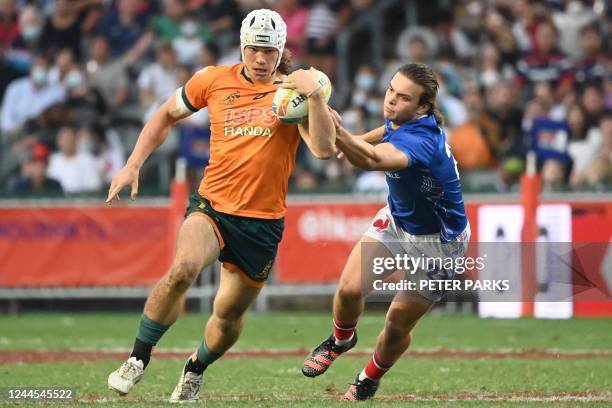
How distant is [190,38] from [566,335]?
346 inches

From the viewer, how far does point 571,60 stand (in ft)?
62.1


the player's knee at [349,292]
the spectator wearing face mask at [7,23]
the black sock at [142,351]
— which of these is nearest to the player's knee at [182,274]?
the black sock at [142,351]

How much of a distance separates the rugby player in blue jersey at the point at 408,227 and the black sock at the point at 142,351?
3.77 feet

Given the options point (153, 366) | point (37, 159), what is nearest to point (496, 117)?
point (37, 159)

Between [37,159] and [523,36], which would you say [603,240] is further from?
[37,159]

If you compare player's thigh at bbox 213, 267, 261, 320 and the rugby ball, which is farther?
player's thigh at bbox 213, 267, 261, 320

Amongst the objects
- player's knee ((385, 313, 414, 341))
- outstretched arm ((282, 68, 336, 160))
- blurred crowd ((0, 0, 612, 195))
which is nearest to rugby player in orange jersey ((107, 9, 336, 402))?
player's knee ((385, 313, 414, 341))

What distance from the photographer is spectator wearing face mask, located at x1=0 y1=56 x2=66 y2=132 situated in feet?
63.5

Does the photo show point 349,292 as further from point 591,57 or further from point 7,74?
point 7,74

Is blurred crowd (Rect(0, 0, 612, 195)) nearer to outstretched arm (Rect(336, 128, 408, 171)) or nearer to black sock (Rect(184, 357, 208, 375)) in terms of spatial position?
black sock (Rect(184, 357, 208, 375))

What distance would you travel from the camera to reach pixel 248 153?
26.9 feet

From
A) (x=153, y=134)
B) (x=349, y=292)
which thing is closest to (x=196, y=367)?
(x=349, y=292)

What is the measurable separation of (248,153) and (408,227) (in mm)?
1191

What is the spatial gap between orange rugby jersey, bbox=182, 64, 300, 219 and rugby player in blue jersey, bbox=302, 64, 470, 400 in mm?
663
